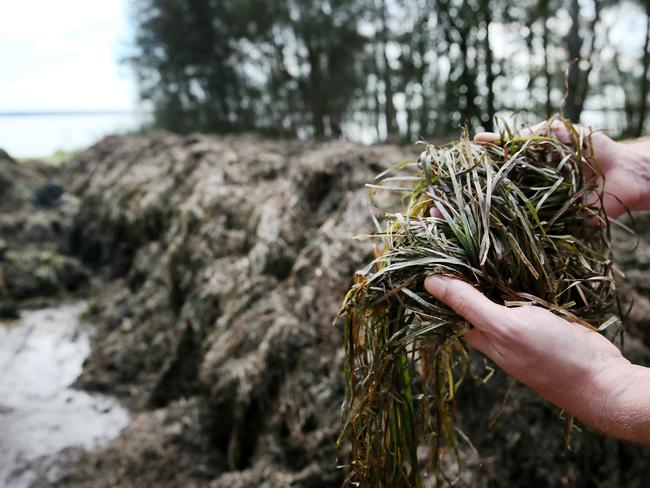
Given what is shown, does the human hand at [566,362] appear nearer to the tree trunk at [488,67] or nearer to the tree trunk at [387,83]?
the tree trunk at [488,67]

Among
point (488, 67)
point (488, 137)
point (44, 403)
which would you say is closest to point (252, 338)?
point (488, 137)

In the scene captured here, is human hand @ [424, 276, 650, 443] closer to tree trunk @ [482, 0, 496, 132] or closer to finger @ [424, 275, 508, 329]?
finger @ [424, 275, 508, 329]

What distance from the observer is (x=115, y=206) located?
606 cm

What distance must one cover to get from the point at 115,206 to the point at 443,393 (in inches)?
218

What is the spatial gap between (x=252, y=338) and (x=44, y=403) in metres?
2.12

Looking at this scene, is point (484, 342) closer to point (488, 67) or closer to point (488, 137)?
point (488, 137)

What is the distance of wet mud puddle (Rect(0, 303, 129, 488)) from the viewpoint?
322 cm

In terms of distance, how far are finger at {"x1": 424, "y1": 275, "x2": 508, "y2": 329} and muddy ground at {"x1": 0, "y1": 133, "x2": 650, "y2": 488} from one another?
0.33 meters

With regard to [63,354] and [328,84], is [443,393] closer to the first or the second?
[63,354]

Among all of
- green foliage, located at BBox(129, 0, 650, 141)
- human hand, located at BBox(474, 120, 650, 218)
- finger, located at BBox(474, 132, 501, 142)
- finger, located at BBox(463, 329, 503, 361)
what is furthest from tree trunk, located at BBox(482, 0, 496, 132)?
finger, located at BBox(463, 329, 503, 361)

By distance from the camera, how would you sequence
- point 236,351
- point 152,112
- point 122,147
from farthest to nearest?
1. point 152,112
2. point 122,147
3. point 236,351

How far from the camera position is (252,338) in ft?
8.85

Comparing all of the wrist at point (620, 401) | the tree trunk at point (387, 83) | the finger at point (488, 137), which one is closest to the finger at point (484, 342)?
the wrist at point (620, 401)

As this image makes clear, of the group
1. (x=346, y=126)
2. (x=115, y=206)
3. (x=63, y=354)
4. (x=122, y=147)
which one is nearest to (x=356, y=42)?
(x=346, y=126)
